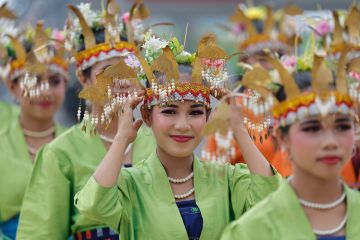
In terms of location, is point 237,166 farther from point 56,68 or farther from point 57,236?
point 56,68

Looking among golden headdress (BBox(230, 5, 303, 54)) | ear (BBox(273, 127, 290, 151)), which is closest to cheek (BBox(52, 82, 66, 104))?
golden headdress (BBox(230, 5, 303, 54))

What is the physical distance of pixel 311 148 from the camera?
366cm

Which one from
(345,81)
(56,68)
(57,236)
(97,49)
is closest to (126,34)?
(97,49)

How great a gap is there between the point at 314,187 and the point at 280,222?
0.61 ft

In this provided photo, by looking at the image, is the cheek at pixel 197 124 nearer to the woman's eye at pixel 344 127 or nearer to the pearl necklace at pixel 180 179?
the pearl necklace at pixel 180 179

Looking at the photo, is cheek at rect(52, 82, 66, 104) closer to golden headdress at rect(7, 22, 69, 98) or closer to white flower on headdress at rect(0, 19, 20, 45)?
golden headdress at rect(7, 22, 69, 98)

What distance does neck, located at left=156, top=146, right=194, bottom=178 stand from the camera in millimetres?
4449

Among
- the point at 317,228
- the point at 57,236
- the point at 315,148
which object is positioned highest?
the point at 315,148

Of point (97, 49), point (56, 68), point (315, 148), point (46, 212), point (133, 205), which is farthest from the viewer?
point (56, 68)

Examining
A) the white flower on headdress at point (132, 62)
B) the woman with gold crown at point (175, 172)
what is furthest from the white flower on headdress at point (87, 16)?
the woman with gold crown at point (175, 172)

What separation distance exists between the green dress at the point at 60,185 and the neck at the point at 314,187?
56.4 inches

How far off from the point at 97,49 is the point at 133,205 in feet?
4.42

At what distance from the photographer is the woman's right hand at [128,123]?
4418 millimetres

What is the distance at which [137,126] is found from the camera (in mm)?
4453
